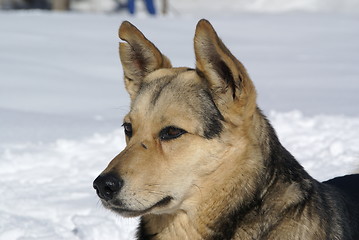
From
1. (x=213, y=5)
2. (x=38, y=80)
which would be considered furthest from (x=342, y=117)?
(x=213, y=5)

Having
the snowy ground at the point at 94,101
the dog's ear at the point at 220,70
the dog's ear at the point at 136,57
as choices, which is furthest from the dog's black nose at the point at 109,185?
the snowy ground at the point at 94,101

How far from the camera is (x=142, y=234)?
3912 mm

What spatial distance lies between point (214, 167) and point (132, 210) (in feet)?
1.56

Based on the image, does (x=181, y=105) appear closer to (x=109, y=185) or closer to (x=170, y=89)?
(x=170, y=89)

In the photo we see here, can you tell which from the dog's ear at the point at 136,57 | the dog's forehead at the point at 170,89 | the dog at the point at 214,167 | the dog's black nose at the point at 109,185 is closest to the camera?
the dog's black nose at the point at 109,185

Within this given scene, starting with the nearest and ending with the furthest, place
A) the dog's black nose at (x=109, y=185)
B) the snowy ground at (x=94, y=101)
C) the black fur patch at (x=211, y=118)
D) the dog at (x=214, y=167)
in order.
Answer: the dog's black nose at (x=109, y=185)
the dog at (x=214, y=167)
the black fur patch at (x=211, y=118)
the snowy ground at (x=94, y=101)

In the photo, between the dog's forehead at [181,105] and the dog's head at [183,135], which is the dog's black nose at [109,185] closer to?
the dog's head at [183,135]

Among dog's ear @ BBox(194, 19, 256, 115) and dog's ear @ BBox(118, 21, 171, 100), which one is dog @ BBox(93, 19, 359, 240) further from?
dog's ear @ BBox(118, 21, 171, 100)

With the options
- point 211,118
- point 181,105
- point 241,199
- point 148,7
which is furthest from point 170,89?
point 148,7

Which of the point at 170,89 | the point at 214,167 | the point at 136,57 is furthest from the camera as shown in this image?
the point at 136,57

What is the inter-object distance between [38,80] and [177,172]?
7159 millimetres

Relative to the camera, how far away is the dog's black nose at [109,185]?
3.39m

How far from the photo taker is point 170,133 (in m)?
3.63

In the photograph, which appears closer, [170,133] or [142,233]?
[170,133]
